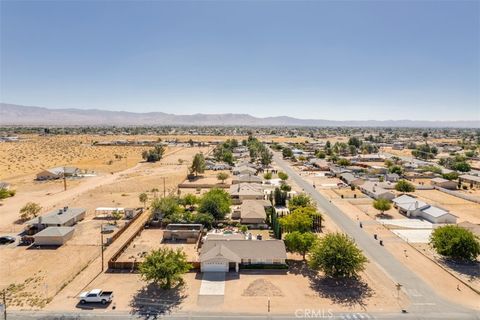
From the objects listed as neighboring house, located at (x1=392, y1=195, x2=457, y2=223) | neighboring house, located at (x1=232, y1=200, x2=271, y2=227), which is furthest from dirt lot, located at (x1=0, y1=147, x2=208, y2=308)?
neighboring house, located at (x1=392, y1=195, x2=457, y2=223)

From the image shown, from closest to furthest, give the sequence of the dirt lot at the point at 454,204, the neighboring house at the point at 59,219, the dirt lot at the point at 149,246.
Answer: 1. the dirt lot at the point at 149,246
2. the neighboring house at the point at 59,219
3. the dirt lot at the point at 454,204

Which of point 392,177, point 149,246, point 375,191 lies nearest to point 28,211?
point 149,246

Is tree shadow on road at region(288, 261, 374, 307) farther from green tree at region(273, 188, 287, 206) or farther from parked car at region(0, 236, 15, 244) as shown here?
parked car at region(0, 236, 15, 244)

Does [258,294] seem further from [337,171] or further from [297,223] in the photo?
[337,171]

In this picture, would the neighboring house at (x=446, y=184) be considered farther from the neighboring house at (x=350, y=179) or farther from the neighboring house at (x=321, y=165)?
the neighboring house at (x=321, y=165)

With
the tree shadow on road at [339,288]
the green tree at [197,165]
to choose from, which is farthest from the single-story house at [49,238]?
the green tree at [197,165]
